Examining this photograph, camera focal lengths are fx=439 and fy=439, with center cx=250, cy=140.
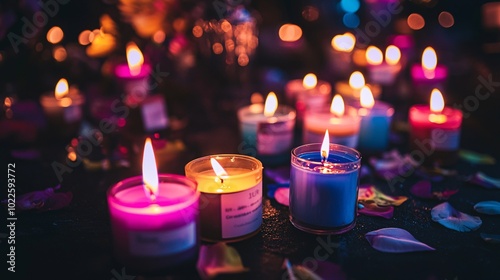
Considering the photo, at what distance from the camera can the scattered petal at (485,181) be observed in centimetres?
165

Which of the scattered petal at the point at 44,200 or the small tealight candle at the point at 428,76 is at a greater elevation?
the small tealight candle at the point at 428,76

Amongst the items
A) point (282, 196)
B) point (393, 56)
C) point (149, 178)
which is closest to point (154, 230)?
point (149, 178)

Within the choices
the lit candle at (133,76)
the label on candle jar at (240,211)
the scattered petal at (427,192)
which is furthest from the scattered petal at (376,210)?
the lit candle at (133,76)

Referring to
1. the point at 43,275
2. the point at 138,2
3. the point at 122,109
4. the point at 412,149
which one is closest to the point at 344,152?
the point at 412,149

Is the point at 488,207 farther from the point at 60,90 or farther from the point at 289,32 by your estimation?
the point at 289,32

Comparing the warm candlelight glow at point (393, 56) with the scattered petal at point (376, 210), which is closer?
the scattered petal at point (376, 210)

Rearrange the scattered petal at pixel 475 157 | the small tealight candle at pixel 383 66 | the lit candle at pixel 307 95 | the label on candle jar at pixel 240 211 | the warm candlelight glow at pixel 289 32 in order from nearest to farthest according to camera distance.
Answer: the label on candle jar at pixel 240 211 < the scattered petal at pixel 475 157 < the lit candle at pixel 307 95 < the small tealight candle at pixel 383 66 < the warm candlelight glow at pixel 289 32

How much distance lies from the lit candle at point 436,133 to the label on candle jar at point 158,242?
1.24 metres

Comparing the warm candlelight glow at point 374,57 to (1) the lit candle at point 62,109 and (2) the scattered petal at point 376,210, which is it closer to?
(2) the scattered petal at point 376,210

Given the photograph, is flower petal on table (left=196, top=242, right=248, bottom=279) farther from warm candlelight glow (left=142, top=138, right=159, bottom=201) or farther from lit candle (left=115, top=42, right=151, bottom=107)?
lit candle (left=115, top=42, right=151, bottom=107)

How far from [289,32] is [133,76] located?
1955 millimetres

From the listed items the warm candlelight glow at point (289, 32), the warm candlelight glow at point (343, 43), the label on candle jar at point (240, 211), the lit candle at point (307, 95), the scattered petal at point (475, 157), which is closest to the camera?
the label on candle jar at point (240, 211)

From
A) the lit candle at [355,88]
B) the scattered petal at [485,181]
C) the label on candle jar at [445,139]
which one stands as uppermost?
the lit candle at [355,88]

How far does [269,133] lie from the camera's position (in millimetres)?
1821
